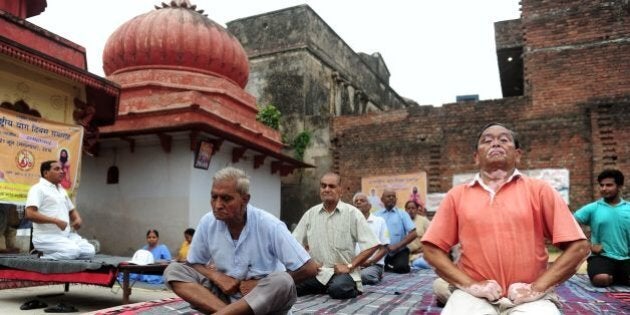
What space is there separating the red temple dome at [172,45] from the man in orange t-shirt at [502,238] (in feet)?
36.5

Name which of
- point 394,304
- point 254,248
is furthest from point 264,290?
point 394,304

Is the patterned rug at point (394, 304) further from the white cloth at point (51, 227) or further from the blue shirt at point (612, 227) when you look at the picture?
the white cloth at point (51, 227)

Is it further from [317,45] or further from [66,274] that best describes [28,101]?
[317,45]

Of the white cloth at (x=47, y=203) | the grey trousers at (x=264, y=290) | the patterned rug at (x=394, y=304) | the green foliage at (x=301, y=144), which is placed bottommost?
the patterned rug at (x=394, y=304)

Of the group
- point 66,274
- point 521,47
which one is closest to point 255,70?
point 521,47

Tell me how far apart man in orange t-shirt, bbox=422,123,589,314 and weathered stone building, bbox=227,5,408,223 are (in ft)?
41.9

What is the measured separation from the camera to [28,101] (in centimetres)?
850

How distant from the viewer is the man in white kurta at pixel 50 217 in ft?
18.7

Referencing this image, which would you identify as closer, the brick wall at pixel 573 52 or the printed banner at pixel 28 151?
the printed banner at pixel 28 151

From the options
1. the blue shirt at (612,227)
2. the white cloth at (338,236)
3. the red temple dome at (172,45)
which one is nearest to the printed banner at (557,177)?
the blue shirt at (612,227)

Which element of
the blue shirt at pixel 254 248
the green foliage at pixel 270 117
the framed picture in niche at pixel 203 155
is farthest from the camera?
the green foliage at pixel 270 117

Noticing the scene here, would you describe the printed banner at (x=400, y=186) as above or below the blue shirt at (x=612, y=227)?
above

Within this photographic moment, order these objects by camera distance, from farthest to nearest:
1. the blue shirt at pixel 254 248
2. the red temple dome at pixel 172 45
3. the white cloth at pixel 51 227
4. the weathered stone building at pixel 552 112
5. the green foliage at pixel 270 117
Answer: the green foliage at pixel 270 117 → the red temple dome at pixel 172 45 → the weathered stone building at pixel 552 112 → the white cloth at pixel 51 227 → the blue shirt at pixel 254 248

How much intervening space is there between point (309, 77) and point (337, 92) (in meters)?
1.95
